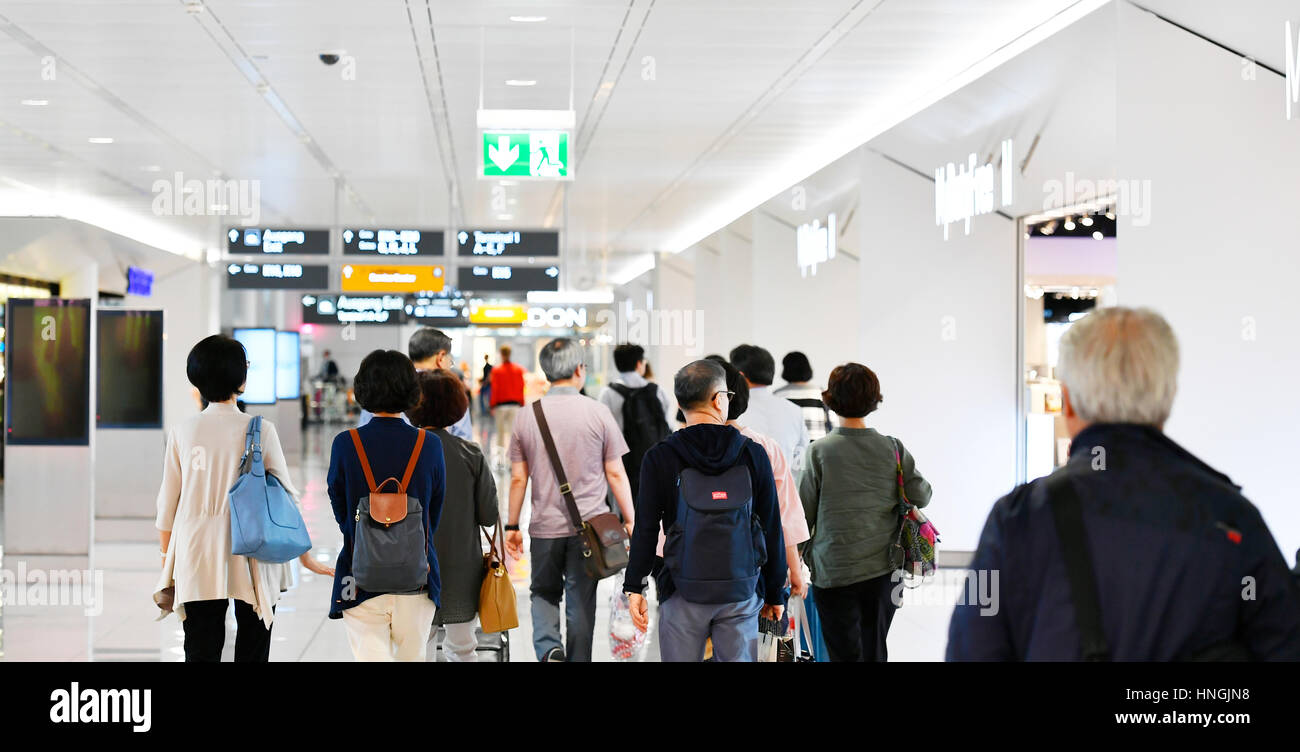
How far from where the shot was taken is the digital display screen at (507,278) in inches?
450

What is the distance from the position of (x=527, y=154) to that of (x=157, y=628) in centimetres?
382

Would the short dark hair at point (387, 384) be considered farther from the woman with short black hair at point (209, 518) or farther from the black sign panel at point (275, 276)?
the black sign panel at point (275, 276)

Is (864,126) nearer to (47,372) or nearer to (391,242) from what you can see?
(391,242)

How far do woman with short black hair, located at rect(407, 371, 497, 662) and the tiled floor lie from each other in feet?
0.75

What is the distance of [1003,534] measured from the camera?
1810 millimetres

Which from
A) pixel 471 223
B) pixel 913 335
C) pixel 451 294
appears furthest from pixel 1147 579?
pixel 451 294

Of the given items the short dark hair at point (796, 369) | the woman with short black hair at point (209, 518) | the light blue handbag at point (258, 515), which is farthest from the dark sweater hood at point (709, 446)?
the short dark hair at point (796, 369)

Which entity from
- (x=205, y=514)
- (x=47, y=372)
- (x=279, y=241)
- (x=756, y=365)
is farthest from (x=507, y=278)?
(x=205, y=514)

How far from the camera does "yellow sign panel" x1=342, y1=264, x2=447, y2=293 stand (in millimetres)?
12141

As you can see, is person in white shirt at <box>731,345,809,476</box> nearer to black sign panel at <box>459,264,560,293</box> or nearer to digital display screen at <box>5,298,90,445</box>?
digital display screen at <box>5,298,90,445</box>

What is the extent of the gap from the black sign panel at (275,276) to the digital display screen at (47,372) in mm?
3109

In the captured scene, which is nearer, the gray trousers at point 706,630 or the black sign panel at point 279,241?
the gray trousers at point 706,630

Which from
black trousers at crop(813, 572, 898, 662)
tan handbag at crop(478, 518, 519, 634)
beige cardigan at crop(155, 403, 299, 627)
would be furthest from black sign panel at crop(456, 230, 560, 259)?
beige cardigan at crop(155, 403, 299, 627)

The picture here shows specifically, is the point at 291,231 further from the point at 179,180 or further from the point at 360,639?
the point at 360,639
